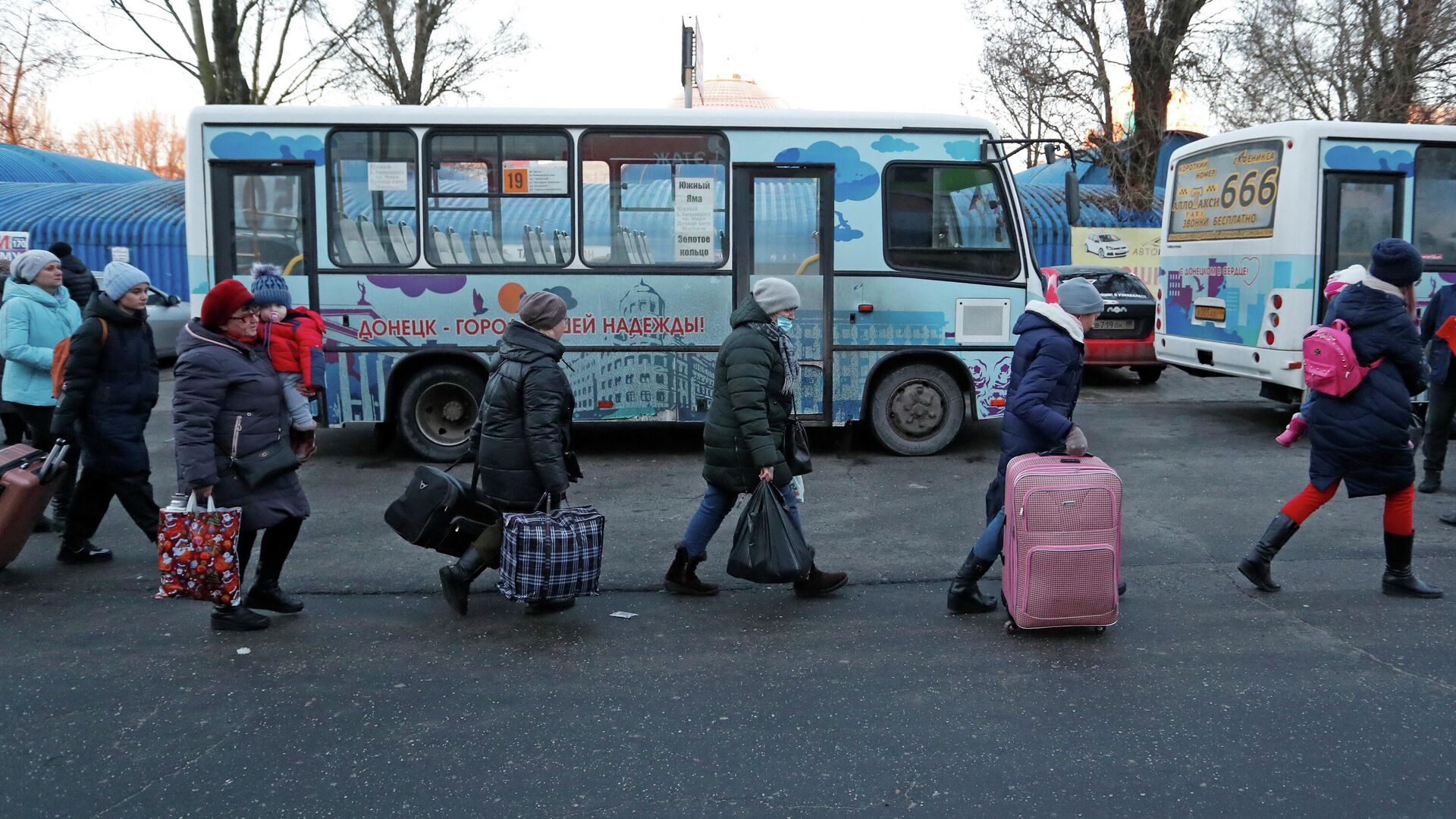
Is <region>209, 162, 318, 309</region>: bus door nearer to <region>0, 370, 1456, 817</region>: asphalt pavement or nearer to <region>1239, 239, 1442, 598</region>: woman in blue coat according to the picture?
<region>0, 370, 1456, 817</region>: asphalt pavement

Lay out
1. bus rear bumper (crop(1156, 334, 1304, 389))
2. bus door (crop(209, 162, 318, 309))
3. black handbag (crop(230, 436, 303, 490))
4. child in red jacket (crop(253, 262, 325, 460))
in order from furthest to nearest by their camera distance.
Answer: bus rear bumper (crop(1156, 334, 1304, 389))
bus door (crop(209, 162, 318, 309))
child in red jacket (crop(253, 262, 325, 460))
black handbag (crop(230, 436, 303, 490))

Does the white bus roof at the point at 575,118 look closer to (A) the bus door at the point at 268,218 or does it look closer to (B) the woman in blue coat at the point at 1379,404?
(A) the bus door at the point at 268,218

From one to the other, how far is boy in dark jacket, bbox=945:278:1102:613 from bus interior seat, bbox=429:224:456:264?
5.13m

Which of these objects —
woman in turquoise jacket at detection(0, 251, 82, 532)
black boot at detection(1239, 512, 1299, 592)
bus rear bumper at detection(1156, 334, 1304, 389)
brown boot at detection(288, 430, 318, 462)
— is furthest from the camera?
bus rear bumper at detection(1156, 334, 1304, 389)

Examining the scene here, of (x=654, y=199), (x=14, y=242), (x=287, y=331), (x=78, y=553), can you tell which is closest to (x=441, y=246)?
(x=654, y=199)

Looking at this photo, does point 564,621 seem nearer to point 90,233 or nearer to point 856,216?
point 856,216

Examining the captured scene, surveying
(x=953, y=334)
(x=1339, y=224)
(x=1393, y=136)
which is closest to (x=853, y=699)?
(x=953, y=334)

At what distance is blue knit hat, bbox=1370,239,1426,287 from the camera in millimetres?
5340

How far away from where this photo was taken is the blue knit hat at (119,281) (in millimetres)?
5980

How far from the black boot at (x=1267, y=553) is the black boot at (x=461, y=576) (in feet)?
12.5

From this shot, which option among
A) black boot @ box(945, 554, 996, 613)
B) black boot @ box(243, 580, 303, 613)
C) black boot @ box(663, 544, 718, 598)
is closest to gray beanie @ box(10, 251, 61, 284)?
black boot @ box(243, 580, 303, 613)

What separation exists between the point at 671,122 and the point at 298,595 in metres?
4.86

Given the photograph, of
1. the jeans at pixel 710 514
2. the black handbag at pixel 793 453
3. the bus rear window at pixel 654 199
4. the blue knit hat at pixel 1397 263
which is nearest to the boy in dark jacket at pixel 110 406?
the jeans at pixel 710 514

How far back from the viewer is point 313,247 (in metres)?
8.92
